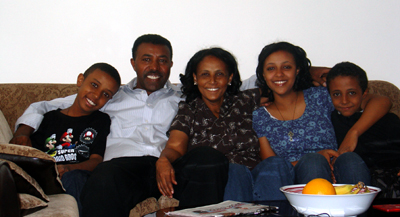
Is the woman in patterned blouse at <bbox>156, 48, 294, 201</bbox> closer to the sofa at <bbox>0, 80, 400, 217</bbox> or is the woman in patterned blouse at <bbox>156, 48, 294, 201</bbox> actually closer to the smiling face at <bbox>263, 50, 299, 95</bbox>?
the smiling face at <bbox>263, 50, 299, 95</bbox>

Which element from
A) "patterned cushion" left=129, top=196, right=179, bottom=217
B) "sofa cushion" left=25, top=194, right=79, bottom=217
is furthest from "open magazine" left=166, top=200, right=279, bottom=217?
"patterned cushion" left=129, top=196, right=179, bottom=217

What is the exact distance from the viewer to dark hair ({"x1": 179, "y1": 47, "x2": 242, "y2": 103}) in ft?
6.59

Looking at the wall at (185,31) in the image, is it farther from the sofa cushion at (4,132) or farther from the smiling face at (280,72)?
the smiling face at (280,72)

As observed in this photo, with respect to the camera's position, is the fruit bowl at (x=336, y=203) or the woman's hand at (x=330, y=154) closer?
the fruit bowl at (x=336, y=203)

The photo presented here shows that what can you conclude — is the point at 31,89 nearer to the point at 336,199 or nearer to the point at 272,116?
the point at 272,116

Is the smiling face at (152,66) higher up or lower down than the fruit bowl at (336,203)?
higher up

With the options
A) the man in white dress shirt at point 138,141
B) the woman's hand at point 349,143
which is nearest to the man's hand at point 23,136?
the man in white dress shirt at point 138,141

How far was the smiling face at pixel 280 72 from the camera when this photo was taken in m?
1.89

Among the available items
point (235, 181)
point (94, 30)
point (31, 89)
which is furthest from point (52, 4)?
point (235, 181)

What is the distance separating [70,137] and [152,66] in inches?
26.1

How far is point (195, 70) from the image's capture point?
205 cm

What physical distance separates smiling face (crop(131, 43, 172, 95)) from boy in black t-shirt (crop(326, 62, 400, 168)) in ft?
3.29

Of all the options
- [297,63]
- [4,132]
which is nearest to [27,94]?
[4,132]

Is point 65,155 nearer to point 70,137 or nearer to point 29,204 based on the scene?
point 70,137
